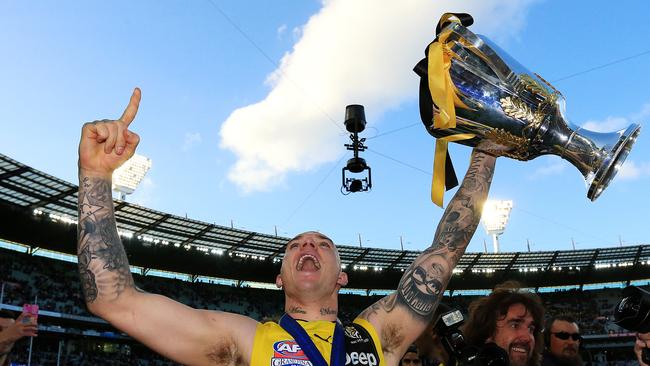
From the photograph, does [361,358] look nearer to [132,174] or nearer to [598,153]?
[598,153]

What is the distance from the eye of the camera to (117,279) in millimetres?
2348

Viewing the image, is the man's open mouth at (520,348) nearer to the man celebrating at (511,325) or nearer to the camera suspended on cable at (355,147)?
the man celebrating at (511,325)

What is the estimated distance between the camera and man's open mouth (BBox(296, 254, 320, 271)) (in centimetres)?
287

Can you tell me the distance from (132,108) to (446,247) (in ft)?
5.53

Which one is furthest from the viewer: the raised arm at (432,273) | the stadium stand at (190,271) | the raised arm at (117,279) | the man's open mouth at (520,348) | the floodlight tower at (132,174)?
the floodlight tower at (132,174)

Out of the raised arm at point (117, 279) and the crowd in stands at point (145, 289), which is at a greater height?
the crowd in stands at point (145, 289)

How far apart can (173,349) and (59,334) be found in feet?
100

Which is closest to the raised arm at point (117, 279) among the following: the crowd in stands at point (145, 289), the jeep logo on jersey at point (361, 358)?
the jeep logo on jersey at point (361, 358)

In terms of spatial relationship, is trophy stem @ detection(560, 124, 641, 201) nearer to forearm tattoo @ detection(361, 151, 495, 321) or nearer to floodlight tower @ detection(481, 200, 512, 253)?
forearm tattoo @ detection(361, 151, 495, 321)

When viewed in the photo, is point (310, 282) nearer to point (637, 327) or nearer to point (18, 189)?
point (637, 327)

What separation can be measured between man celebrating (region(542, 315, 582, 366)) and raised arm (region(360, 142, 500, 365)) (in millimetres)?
2233

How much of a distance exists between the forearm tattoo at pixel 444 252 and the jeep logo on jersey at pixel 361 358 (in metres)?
0.30

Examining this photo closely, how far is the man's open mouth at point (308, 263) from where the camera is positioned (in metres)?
2.87

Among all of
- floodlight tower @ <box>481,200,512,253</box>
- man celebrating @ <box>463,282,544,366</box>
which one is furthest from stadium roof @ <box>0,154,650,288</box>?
man celebrating @ <box>463,282,544,366</box>
